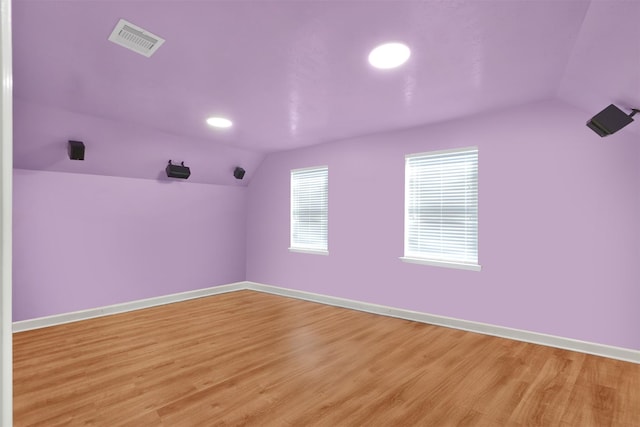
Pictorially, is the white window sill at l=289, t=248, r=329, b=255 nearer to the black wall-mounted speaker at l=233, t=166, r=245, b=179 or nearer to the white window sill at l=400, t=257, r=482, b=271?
the white window sill at l=400, t=257, r=482, b=271

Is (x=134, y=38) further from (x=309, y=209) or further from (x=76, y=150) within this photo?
(x=309, y=209)

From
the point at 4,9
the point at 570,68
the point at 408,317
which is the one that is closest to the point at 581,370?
the point at 408,317

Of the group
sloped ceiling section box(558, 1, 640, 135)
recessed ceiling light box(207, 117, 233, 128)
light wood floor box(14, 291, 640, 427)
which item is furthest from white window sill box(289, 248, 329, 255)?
sloped ceiling section box(558, 1, 640, 135)

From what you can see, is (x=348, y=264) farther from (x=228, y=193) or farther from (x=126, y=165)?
(x=126, y=165)

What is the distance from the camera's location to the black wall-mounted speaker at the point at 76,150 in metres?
3.69

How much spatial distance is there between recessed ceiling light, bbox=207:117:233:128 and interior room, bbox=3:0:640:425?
38mm

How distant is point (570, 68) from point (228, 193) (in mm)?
5106

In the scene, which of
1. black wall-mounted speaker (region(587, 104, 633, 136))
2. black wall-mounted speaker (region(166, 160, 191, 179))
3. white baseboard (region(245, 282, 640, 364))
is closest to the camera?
black wall-mounted speaker (region(587, 104, 633, 136))

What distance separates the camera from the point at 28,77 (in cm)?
269

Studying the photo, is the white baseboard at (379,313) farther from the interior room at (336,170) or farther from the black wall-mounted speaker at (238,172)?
the black wall-mounted speaker at (238,172)

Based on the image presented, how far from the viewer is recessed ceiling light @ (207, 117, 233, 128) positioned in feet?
12.7

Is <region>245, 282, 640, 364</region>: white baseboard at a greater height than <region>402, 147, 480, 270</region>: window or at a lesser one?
lesser

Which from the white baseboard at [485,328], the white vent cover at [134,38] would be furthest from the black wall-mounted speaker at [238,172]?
the white vent cover at [134,38]

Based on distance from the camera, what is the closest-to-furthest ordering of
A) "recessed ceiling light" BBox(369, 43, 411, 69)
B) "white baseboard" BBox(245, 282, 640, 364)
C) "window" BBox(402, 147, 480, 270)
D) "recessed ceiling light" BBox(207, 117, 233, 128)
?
"recessed ceiling light" BBox(369, 43, 411, 69) < "white baseboard" BBox(245, 282, 640, 364) < "window" BBox(402, 147, 480, 270) < "recessed ceiling light" BBox(207, 117, 233, 128)
